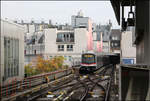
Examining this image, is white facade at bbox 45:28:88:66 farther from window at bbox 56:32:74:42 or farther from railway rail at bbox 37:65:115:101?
railway rail at bbox 37:65:115:101

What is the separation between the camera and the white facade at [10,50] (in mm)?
7301

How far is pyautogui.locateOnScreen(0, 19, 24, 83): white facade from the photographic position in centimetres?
730

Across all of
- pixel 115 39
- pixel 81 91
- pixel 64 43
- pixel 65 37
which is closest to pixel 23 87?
pixel 81 91

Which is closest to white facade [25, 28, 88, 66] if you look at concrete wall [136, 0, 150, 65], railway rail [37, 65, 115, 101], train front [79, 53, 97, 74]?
train front [79, 53, 97, 74]

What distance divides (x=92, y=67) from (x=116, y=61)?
2603 cm

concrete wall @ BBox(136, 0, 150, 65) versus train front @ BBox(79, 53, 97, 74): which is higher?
concrete wall @ BBox(136, 0, 150, 65)

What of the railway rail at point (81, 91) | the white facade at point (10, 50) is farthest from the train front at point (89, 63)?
the white facade at point (10, 50)

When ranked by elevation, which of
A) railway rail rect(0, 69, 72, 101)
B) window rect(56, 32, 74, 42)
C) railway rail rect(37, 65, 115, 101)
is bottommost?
railway rail rect(37, 65, 115, 101)

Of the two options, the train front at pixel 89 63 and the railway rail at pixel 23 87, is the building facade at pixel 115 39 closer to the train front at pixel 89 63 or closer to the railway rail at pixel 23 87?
the train front at pixel 89 63

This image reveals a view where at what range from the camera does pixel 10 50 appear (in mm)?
8078

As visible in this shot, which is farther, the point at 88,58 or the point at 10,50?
the point at 88,58

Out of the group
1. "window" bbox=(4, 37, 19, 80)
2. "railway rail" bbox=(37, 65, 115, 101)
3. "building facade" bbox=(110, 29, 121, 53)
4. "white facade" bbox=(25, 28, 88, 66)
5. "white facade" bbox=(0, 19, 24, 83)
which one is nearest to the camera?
"white facade" bbox=(0, 19, 24, 83)

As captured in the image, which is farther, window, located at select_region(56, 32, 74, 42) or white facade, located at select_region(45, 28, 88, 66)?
window, located at select_region(56, 32, 74, 42)

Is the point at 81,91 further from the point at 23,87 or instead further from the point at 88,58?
the point at 88,58
